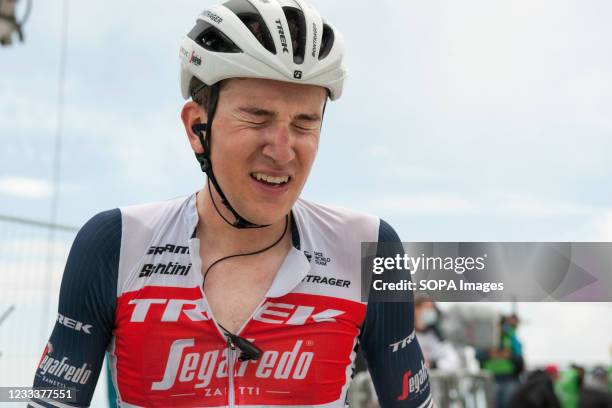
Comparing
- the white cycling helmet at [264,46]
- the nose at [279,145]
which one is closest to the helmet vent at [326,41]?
the white cycling helmet at [264,46]

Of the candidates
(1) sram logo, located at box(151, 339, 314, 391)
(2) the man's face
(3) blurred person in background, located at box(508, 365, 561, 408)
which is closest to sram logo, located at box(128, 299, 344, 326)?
(1) sram logo, located at box(151, 339, 314, 391)

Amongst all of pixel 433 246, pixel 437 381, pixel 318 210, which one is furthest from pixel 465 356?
pixel 318 210

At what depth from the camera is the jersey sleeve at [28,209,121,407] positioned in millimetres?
3248

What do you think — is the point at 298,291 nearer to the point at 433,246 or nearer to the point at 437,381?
the point at 433,246

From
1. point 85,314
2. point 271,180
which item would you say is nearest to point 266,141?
point 271,180

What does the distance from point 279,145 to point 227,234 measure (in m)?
0.62

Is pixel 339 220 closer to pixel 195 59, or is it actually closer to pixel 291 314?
pixel 291 314

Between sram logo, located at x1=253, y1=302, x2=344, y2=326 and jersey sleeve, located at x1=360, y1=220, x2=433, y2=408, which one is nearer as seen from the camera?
sram logo, located at x1=253, y1=302, x2=344, y2=326

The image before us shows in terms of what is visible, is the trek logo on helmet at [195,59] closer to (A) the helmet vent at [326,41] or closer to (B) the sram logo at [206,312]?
(A) the helmet vent at [326,41]

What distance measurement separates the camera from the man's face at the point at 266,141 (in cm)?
310

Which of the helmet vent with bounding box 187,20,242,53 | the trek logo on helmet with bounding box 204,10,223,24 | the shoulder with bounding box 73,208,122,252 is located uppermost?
the trek logo on helmet with bounding box 204,10,223,24

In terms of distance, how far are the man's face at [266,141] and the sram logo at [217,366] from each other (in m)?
0.58

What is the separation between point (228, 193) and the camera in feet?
10.9

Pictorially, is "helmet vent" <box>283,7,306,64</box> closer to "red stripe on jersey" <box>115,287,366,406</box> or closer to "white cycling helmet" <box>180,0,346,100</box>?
"white cycling helmet" <box>180,0,346,100</box>
